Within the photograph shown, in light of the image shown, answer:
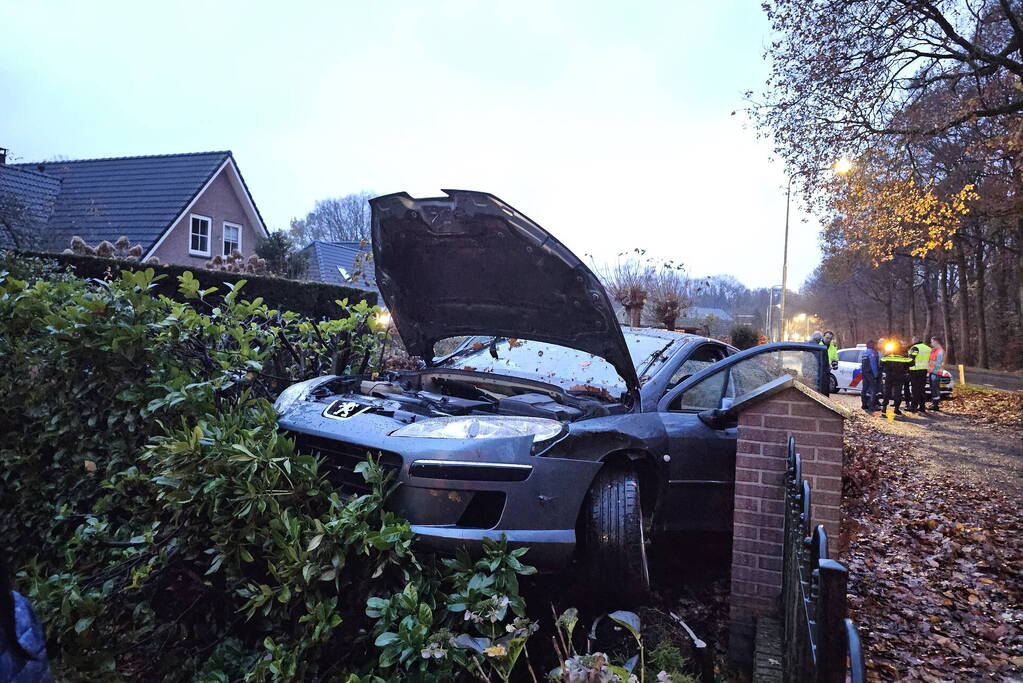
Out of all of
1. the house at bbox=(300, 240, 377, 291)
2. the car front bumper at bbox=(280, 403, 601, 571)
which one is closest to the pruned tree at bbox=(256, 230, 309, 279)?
the house at bbox=(300, 240, 377, 291)

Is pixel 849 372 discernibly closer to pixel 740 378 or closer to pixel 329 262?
pixel 740 378

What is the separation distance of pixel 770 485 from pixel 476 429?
1.49 meters

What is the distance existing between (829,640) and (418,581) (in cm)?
178

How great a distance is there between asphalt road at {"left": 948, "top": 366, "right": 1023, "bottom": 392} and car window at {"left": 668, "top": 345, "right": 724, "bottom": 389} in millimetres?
20982

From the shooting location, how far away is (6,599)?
132cm

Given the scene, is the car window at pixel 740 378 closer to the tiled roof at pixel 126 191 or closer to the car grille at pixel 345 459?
the car grille at pixel 345 459

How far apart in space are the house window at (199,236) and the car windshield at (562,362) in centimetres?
2183

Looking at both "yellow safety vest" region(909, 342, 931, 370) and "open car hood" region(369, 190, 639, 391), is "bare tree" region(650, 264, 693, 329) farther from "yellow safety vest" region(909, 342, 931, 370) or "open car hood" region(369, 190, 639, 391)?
"open car hood" region(369, 190, 639, 391)

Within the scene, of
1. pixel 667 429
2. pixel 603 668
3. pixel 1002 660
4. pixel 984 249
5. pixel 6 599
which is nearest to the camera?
pixel 6 599

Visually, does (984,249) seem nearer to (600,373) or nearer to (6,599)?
(600,373)

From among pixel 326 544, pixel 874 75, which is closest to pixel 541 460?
pixel 326 544

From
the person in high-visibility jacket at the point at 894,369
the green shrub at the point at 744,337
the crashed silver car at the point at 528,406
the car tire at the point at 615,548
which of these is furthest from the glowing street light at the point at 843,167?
the car tire at the point at 615,548

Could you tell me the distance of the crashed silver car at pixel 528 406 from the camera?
10.1ft

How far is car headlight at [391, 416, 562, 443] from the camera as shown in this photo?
3.22 m
